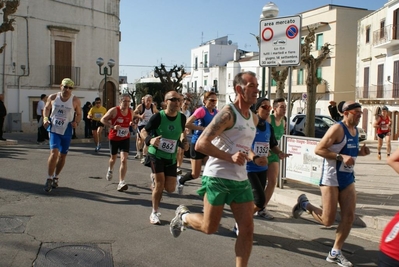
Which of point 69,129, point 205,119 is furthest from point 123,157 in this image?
point 205,119

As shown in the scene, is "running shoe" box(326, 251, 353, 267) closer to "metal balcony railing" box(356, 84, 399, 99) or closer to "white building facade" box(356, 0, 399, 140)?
"white building facade" box(356, 0, 399, 140)

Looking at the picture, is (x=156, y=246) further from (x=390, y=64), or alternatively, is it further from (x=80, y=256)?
(x=390, y=64)

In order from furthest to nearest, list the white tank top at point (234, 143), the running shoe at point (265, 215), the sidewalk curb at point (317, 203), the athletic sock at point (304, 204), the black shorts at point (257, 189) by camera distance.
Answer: the running shoe at point (265, 215) < the sidewalk curb at point (317, 203) < the black shorts at point (257, 189) < the athletic sock at point (304, 204) < the white tank top at point (234, 143)

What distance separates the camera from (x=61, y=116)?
802 centimetres

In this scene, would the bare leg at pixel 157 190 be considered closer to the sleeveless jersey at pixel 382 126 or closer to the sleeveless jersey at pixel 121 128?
the sleeveless jersey at pixel 121 128

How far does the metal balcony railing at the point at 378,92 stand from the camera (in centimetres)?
3297

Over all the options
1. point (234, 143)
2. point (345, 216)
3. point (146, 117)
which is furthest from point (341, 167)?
point (146, 117)

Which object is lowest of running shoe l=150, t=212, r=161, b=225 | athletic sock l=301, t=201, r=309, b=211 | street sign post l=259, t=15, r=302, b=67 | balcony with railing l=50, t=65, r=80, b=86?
running shoe l=150, t=212, r=161, b=225

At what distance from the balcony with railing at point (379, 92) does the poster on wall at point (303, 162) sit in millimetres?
26463

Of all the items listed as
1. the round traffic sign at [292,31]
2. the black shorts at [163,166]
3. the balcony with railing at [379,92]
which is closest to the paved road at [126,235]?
the black shorts at [163,166]

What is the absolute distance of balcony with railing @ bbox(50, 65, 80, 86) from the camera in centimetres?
2783

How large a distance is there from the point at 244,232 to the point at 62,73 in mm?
26204

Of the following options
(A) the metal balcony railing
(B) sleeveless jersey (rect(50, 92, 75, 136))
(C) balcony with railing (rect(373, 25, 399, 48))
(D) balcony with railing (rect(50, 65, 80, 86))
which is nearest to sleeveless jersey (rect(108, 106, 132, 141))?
(B) sleeveless jersey (rect(50, 92, 75, 136))

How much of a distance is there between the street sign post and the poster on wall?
1.55 meters
